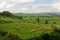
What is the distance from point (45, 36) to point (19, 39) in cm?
1568

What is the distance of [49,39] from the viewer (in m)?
90.2

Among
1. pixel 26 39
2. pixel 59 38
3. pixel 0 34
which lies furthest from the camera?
pixel 0 34

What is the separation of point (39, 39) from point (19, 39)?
12119mm

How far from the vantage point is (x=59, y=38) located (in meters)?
89.4

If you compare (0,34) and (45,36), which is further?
(0,34)

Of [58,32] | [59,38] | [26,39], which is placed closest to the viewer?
[59,38]

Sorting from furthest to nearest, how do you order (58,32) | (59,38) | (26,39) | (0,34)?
(0,34) < (26,39) < (58,32) < (59,38)

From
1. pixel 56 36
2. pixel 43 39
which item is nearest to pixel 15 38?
pixel 43 39

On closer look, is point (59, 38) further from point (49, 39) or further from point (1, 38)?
point (1, 38)

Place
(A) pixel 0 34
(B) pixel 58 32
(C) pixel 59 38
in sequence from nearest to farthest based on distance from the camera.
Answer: (C) pixel 59 38 → (B) pixel 58 32 → (A) pixel 0 34

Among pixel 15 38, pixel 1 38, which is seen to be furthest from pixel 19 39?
pixel 1 38

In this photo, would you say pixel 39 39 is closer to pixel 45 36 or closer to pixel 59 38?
pixel 45 36

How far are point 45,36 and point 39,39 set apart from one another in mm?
3818

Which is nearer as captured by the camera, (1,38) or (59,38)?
(59,38)
